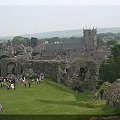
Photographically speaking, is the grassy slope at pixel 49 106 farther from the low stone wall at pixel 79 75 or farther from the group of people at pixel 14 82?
the low stone wall at pixel 79 75

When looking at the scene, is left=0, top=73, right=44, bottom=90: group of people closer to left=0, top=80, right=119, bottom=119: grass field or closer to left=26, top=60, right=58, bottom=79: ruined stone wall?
left=26, top=60, right=58, bottom=79: ruined stone wall

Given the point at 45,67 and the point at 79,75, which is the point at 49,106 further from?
the point at 79,75

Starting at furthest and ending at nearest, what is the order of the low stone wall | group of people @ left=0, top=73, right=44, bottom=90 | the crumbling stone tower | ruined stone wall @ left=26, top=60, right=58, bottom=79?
1. the crumbling stone tower
2. ruined stone wall @ left=26, top=60, right=58, bottom=79
3. the low stone wall
4. group of people @ left=0, top=73, right=44, bottom=90

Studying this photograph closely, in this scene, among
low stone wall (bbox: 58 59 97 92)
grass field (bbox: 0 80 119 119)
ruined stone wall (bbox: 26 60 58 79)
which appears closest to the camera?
grass field (bbox: 0 80 119 119)

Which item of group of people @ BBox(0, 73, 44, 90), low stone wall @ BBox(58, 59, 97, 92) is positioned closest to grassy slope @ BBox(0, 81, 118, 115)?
group of people @ BBox(0, 73, 44, 90)

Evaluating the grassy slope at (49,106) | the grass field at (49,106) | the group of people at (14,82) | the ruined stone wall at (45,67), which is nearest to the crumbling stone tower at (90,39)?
the ruined stone wall at (45,67)

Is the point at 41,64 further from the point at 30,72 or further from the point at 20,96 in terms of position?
the point at 20,96

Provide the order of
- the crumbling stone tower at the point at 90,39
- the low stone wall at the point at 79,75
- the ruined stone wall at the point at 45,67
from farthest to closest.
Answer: the crumbling stone tower at the point at 90,39, the ruined stone wall at the point at 45,67, the low stone wall at the point at 79,75

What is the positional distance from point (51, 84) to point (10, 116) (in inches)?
947

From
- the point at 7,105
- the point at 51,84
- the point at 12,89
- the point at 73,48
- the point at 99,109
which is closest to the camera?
the point at 99,109

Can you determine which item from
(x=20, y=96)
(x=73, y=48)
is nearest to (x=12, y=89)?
(x=20, y=96)

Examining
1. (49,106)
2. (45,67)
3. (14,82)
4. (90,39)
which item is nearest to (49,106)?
(49,106)

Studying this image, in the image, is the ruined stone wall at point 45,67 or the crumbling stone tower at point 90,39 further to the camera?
the crumbling stone tower at point 90,39

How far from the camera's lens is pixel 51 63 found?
198 feet
